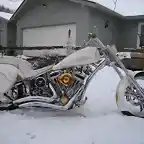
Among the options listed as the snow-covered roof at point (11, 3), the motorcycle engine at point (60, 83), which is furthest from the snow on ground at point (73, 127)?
the snow-covered roof at point (11, 3)

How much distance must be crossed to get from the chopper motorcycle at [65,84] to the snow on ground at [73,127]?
8.0 inches

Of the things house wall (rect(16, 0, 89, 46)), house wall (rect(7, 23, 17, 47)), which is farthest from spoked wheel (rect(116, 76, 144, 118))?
house wall (rect(7, 23, 17, 47))

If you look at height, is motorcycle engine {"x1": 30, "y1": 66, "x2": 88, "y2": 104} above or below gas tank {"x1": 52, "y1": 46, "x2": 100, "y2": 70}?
below

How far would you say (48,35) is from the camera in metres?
14.0

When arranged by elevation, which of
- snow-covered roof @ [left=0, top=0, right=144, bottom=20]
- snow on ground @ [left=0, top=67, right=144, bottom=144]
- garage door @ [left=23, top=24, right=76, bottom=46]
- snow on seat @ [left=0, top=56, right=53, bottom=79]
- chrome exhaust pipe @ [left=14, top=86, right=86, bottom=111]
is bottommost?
snow on ground @ [left=0, top=67, right=144, bottom=144]

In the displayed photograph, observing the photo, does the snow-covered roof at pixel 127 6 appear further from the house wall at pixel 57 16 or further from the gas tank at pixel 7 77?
the gas tank at pixel 7 77

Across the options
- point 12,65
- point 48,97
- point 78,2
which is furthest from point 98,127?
point 78,2

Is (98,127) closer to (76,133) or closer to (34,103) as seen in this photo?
(76,133)

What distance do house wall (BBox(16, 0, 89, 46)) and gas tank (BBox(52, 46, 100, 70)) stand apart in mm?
8584

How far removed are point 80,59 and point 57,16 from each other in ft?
34.6

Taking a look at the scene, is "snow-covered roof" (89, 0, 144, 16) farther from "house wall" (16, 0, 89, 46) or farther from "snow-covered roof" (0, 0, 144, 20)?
"house wall" (16, 0, 89, 46)

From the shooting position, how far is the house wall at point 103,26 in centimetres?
1249

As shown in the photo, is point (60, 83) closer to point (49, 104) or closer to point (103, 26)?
point (49, 104)

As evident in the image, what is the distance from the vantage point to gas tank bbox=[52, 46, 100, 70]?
3533mm
